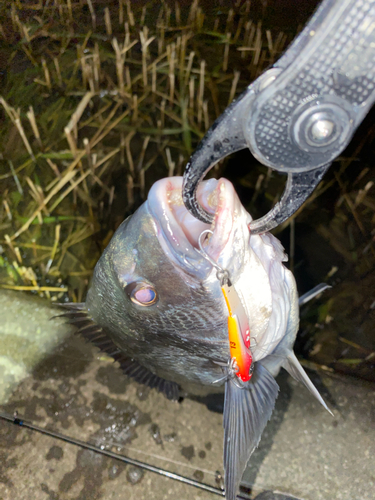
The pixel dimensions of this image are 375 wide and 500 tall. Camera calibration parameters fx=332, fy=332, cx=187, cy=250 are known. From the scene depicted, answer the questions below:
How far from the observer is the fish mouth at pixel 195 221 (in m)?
1.05

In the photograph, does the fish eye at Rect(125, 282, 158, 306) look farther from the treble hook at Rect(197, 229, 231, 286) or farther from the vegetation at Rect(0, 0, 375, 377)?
the vegetation at Rect(0, 0, 375, 377)

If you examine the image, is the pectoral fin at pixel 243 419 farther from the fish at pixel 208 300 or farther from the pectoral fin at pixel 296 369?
the pectoral fin at pixel 296 369

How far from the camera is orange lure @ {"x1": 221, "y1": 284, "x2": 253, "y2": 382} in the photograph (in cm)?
107

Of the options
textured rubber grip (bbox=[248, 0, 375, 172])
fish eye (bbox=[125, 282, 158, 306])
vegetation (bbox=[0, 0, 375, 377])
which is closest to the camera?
textured rubber grip (bbox=[248, 0, 375, 172])

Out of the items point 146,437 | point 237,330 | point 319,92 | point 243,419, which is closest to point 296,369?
point 243,419

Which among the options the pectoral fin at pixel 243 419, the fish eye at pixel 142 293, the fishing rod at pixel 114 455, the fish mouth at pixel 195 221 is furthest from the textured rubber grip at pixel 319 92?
the fishing rod at pixel 114 455

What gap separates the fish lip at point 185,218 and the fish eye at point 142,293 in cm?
15

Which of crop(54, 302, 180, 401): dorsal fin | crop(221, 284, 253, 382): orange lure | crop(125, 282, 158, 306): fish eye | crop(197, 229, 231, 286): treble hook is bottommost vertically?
crop(54, 302, 180, 401): dorsal fin

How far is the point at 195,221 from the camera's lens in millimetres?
1146

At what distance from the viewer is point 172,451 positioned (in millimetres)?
1851

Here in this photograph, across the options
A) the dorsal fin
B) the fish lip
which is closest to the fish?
the fish lip

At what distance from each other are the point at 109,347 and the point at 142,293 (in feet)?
2.18

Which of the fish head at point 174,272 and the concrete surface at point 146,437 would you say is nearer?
the fish head at point 174,272

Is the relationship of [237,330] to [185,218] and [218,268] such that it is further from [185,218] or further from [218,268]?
[185,218]
